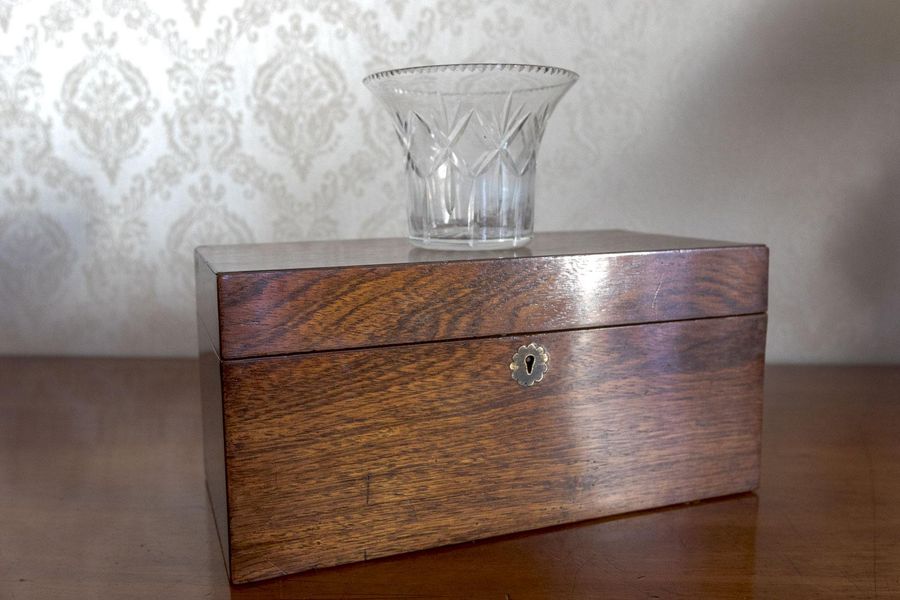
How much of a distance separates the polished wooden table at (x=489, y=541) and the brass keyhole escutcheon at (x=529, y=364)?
0.14 meters

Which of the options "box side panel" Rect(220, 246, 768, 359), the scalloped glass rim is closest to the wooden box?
"box side panel" Rect(220, 246, 768, 359)

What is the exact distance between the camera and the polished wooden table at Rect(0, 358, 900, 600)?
25.6 inches

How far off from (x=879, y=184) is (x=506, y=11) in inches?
27.3

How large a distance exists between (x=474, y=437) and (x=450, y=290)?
0.13 m

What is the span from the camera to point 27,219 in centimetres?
141

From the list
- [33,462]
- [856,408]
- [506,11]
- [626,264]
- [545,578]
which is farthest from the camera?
[506,11]

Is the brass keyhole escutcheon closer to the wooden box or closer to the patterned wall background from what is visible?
the wooden box

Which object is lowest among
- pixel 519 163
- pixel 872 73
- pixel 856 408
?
pixel 856 408

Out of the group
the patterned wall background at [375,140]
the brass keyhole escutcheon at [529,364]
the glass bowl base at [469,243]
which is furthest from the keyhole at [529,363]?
the patterned wall background at [375,140]

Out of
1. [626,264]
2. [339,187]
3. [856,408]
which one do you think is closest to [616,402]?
[626,264]

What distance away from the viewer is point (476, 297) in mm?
722

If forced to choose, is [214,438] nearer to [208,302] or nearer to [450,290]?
[208,302]

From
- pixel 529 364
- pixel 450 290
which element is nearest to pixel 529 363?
pixel 529 364

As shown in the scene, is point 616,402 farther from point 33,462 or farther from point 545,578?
point 33,462
